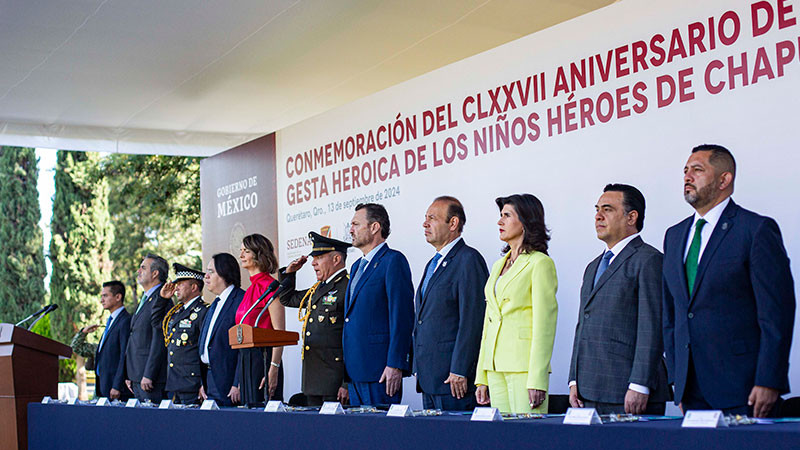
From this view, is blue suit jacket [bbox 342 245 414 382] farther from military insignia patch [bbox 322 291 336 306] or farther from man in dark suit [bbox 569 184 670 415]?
man in dark suit [bbox 569 184 670 415]

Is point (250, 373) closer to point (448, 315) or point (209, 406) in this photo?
point (209, 406)

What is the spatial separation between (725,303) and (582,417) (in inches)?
36.9

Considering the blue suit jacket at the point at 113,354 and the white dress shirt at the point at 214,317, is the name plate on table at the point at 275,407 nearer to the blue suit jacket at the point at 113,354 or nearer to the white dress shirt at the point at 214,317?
the white dress shirt at the point at 214,317

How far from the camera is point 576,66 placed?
4.97m

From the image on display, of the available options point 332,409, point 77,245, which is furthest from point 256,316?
point 77,245

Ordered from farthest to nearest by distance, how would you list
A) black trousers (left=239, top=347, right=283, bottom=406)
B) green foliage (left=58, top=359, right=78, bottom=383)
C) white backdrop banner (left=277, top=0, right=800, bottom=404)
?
green foliage (left=58, top=359, right=78, bottom=383) < black trousers (left=239, top=347, right=283, bottom=406) < white backdrop banner (left=277, top=0, right=800, bottom=404)

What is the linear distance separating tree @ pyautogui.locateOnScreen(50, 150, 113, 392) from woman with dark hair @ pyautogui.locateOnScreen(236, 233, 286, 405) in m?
17.3

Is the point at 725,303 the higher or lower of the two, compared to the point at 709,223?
lower

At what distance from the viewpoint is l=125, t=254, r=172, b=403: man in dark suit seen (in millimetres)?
6410

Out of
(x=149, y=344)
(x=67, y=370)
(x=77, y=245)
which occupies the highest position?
(x=77, y=245)

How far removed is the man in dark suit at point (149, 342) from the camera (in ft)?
21.0

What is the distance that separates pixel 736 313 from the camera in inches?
126

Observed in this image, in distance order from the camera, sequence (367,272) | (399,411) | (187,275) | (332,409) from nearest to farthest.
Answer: (399,411) < (332,409) < (367,272) < (187,275)

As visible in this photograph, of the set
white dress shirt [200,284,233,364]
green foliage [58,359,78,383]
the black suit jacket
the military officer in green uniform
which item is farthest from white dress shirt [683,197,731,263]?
green foliage [58,359,78,383]
